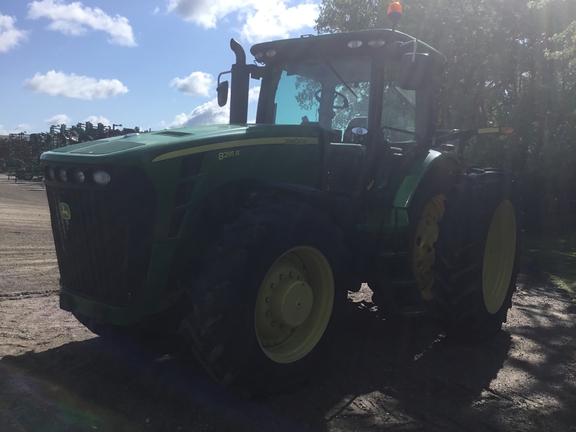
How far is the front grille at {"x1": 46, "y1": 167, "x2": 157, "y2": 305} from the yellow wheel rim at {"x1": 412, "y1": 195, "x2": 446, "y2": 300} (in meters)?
2.60

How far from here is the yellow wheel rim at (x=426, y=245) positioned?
4867 millimetres

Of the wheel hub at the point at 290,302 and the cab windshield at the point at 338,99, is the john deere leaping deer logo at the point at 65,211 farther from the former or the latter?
the cab windshield at the point at 338,99

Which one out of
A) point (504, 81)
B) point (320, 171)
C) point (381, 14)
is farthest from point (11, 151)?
point (320, 171)

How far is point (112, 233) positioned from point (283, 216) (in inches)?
42.2

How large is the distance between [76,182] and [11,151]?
37310 millimetres

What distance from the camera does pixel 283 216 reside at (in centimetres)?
330

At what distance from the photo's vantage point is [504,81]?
1545 centimetres

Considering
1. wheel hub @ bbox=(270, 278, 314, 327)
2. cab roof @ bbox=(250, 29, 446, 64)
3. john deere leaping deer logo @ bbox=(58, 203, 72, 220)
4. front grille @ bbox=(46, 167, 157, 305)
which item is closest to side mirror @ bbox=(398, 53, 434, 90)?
cab roof @ bbox=(250, 29, 446, 64)

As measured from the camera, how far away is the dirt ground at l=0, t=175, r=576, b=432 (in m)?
3.09

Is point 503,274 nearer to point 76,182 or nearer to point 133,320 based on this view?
point 133,320

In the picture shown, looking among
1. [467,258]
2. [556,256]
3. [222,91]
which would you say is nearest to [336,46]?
[222,91]

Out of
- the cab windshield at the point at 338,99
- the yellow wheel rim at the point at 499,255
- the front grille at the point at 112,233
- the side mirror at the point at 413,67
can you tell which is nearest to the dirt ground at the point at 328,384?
the yellow wheel rim at the point at 499,255

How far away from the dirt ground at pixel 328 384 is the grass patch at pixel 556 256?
122 inches

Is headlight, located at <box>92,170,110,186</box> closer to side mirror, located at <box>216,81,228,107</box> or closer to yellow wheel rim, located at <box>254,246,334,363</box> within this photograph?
yellow wheel rim, located at <box>254,246,334,363</box>
